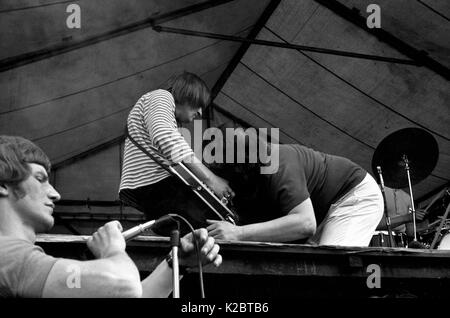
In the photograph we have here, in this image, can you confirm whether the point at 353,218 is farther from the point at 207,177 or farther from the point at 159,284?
the point at 159,284

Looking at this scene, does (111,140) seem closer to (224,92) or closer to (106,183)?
(106,183)

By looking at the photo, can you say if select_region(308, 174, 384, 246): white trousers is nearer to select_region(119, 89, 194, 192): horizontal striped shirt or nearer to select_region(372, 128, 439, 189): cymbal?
select_region(119, 89, 194, 192): horizontal striped shirt

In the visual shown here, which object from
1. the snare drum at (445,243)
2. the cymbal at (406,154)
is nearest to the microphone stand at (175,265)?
the snare drum at (445,243)

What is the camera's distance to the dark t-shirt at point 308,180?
137 inches

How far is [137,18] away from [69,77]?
104 centimetres

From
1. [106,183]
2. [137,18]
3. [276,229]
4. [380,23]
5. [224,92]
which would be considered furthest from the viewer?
[106,183]

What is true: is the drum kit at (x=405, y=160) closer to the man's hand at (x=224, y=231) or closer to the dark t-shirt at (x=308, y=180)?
the dark t-shirt at (x=308, y=180)

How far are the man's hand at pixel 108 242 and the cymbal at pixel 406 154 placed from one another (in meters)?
5.44

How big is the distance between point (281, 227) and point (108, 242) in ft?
4.74

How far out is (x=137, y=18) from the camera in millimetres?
7145

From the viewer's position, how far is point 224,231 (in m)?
3.33

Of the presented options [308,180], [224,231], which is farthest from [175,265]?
[308,180]

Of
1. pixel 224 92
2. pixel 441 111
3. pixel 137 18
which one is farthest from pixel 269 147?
pixel 224 92
